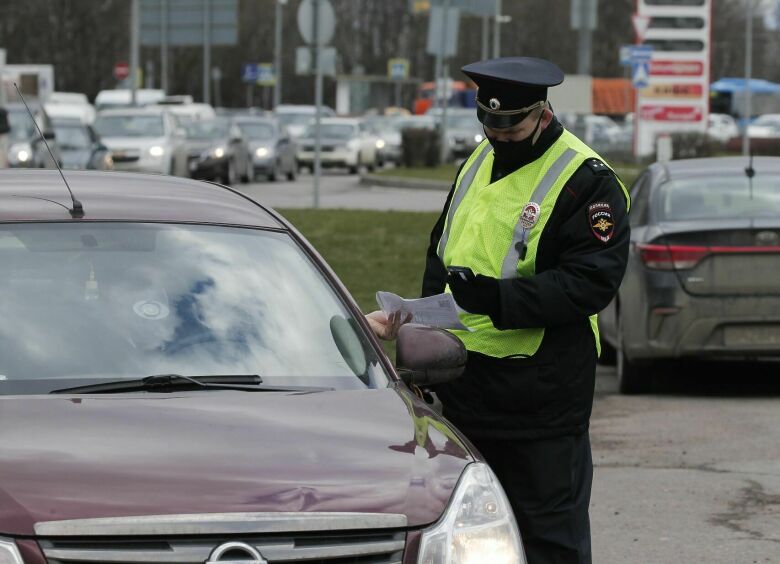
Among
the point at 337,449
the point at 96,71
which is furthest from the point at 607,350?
the point at 96,71

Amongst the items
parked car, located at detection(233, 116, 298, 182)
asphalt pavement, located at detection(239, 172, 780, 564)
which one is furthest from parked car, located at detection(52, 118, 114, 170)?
asphalt pavement, located at detection(239, 172, 780, 564)

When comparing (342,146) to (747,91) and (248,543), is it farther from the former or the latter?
(248,543)

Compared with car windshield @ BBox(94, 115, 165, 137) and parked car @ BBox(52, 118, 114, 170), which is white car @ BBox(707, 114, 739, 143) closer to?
car windshield @ BBox(94, 115, 165, 137)

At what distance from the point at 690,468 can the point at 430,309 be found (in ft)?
13.3

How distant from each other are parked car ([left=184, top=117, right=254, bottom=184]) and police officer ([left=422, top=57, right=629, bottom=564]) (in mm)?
32616

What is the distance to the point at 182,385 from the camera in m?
4.80

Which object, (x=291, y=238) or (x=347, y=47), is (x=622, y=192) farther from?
(x=347, y=47)

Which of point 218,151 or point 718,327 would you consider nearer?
point 718,327

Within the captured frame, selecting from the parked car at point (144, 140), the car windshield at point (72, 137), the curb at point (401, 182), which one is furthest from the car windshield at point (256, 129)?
the car windshield at point (72, 137)

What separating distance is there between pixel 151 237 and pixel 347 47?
11898 centimetres

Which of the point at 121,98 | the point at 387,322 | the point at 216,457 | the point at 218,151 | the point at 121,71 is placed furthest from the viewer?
the point at 121,71

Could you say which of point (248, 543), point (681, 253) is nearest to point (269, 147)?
point (681, 253)

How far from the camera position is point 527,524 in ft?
17.8

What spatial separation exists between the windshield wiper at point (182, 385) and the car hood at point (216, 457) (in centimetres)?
5
